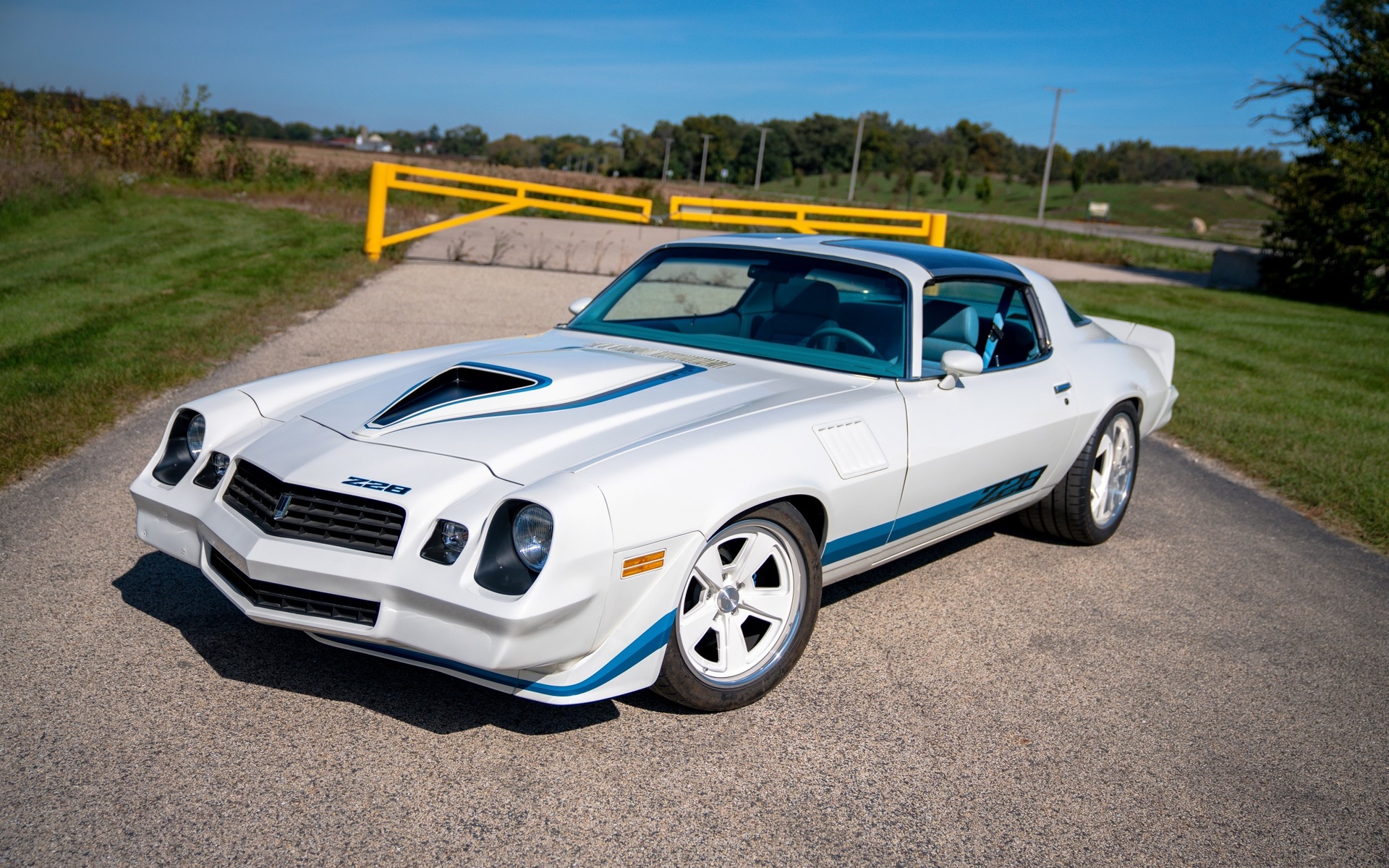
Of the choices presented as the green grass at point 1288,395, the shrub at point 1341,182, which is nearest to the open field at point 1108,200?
the shrub at point 1341,182

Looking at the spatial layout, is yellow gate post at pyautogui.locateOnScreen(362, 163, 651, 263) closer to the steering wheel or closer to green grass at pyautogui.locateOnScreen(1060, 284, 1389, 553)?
green grass at pyautogui.locateOnScreen(1060, 284, 1389, 553)

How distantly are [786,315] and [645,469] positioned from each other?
1689mm

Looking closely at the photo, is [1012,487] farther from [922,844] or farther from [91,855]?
[91,855]

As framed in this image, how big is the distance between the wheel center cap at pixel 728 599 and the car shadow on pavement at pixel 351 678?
48 cm

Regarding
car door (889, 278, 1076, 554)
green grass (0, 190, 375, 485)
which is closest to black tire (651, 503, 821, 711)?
car door (889, 278, 1076, 554)

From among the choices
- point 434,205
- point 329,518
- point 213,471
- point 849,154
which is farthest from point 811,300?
point 849,154

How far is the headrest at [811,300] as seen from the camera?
443 centimetres

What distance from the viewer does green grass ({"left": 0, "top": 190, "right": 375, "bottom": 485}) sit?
6500mm

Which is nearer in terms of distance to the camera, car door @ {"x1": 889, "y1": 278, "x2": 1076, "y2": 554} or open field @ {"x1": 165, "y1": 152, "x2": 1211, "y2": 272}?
car door @ {"x1": 889, "y1": 278, "x2": 1076, "y2": 554}

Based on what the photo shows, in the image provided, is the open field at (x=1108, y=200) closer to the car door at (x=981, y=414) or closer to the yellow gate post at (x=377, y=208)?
the yellow gate post at (x=377, y=208)

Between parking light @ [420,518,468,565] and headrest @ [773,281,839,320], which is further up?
headrest @ [773,281,839,320]

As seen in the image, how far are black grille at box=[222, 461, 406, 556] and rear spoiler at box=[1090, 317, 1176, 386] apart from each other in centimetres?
444

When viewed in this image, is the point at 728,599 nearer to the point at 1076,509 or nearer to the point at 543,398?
the point at 543,398

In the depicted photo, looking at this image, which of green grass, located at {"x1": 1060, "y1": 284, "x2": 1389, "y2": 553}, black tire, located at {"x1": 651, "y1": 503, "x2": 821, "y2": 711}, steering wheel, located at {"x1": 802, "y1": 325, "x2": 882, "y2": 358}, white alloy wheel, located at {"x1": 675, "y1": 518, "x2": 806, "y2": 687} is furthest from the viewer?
green grass, located at {"x1": 1060, "y1": 284, "x2": 1389, "y2": 553}
